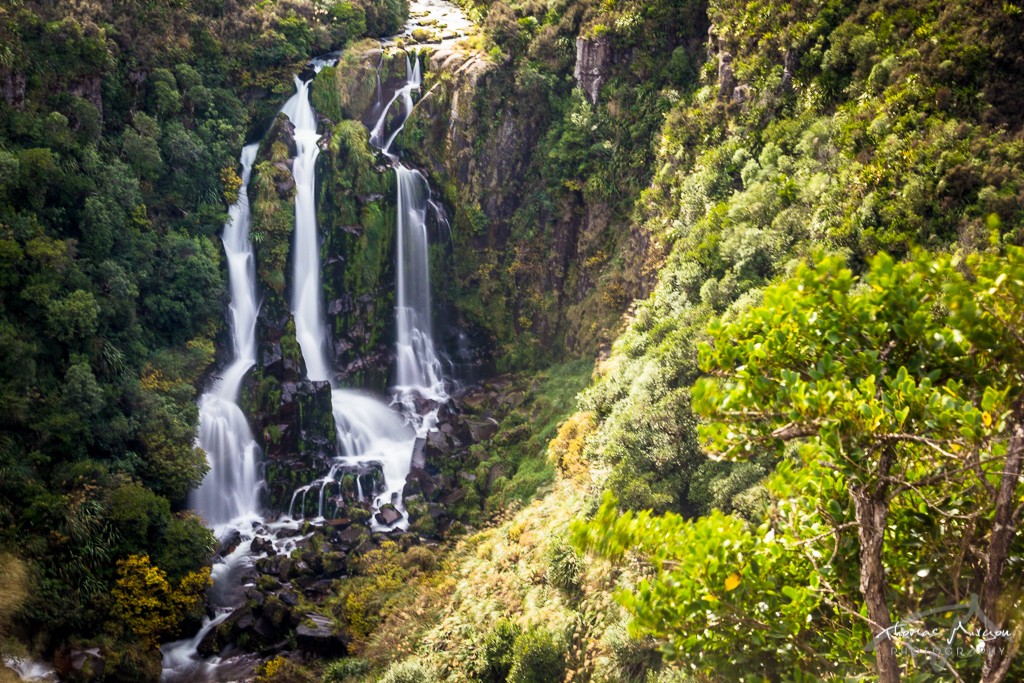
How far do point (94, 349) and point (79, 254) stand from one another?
3194 mm

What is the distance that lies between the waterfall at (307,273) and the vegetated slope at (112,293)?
256 cm

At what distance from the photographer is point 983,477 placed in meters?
6.15

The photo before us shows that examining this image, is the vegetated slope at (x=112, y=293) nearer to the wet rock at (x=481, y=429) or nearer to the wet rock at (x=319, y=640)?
the wet rock at (x=319, y=640)

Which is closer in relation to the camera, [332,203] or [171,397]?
[171,397]

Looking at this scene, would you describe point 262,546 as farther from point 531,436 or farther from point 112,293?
point 531,436

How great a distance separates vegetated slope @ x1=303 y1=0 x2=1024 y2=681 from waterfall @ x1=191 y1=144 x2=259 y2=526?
8367 millimetres

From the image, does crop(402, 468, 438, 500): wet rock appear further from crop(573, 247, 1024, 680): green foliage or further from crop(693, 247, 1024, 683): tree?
crop(693, 247, 1024, 683): tree

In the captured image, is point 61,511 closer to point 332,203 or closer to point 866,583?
point 332,203

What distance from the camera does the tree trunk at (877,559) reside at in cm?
566

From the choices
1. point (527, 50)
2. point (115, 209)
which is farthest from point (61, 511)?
point (527, 50)

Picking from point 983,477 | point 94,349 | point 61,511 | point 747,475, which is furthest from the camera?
point 94,349

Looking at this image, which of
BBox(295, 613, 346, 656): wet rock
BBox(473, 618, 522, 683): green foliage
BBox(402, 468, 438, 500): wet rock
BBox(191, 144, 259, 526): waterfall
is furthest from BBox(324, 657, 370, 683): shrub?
BBox(191, 144, 259, 526): waterfall

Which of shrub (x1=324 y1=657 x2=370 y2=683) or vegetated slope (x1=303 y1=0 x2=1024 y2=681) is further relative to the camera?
shrub (x1=324 y1=657 x2=370 y2=683)

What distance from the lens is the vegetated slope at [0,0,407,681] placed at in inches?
750
